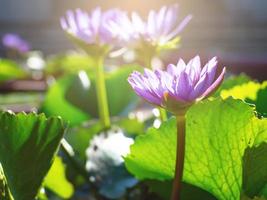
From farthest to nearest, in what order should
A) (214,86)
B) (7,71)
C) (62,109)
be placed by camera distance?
(7,71) < (62,109) < (214,86)

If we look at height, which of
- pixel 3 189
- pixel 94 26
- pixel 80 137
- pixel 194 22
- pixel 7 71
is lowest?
pixel 3 189

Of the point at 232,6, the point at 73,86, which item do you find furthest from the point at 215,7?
the point at 73,86

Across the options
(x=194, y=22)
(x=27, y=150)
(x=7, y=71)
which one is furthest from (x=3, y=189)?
(x=194, y=22)

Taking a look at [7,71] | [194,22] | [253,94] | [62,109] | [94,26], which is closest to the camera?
[253,94]

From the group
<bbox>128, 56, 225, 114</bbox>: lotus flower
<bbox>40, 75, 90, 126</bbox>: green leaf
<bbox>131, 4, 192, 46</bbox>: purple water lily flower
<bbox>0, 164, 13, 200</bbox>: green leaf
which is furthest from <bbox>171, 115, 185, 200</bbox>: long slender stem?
<bbox>40, 75, 90, 126</bbox>: green leaf

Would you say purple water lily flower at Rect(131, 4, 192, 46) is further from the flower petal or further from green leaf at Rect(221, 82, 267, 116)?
the flower petal

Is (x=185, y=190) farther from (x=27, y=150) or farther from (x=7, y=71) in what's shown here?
(x=7, y=71)

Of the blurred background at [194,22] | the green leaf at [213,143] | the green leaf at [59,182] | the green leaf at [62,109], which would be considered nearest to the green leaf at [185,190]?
the green leaf at [213,143]
